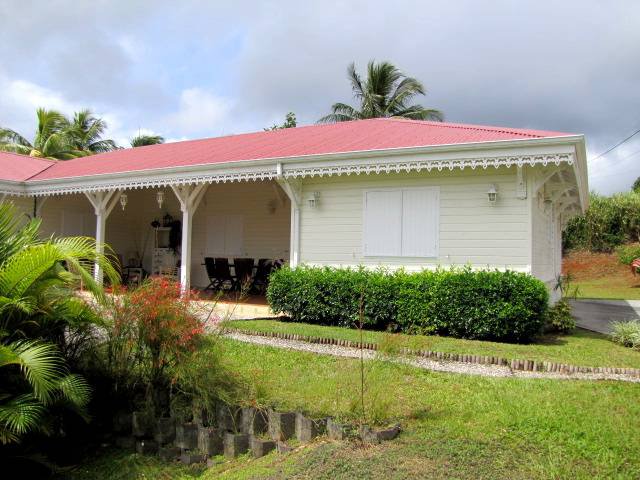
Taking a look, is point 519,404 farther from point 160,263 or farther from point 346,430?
point 160,263

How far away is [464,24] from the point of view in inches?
571

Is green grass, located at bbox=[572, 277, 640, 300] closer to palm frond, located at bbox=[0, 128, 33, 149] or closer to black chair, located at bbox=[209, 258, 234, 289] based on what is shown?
black chair, located at bbox=[209, 258, 234, 289]

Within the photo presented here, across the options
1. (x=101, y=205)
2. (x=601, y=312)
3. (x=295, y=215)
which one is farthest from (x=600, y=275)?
(x=101, y=205)

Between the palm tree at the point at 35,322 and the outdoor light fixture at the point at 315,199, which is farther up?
the outdoor light fixture at the point at 315,199

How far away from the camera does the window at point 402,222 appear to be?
9586 millimetres

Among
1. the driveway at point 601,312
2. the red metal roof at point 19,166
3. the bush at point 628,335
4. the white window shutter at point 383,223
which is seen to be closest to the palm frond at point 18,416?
the white window shutter at point 383,223

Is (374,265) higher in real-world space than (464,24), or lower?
lower

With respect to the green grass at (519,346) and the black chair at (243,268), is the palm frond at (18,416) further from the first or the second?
the black chair at (243,268)

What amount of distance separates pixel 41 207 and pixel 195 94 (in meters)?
5.82

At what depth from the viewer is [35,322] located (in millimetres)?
5008

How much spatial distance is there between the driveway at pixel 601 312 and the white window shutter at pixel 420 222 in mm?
3936

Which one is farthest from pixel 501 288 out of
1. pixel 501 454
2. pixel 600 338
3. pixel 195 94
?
pixel 195 94

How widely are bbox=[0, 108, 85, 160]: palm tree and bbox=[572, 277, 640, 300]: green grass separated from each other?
2841cm

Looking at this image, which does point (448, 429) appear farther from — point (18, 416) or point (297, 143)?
point (297, 143)
